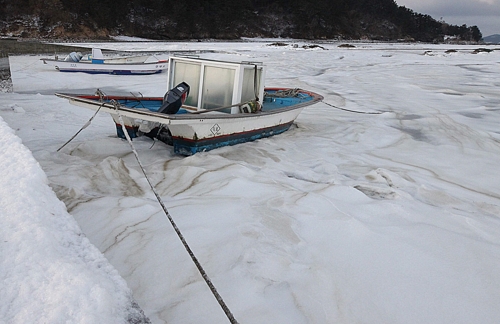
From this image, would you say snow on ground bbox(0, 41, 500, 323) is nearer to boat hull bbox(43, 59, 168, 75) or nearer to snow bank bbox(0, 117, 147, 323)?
snow bank bbox(0, 117, 147, 323)

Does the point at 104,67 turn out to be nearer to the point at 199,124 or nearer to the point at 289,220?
the point at 199,124

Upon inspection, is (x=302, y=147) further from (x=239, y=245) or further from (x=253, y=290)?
(x=253, y=290)

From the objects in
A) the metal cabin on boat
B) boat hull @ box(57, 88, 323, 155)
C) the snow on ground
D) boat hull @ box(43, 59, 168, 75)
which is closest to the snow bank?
the snow on ground

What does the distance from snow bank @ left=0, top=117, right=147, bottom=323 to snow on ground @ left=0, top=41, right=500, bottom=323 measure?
0.02 metres

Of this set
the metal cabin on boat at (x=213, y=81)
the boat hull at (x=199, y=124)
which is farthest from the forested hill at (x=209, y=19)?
the boat hull at (x=199, y=124)

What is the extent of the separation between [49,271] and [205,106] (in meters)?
4.81

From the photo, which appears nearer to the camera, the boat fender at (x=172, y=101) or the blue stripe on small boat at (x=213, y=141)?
the boat fender at (x=172, y=101)

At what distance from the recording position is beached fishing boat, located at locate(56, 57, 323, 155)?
19.5 ft

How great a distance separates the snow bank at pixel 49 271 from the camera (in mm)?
1958

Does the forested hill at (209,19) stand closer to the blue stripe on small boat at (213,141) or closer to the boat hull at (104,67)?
the boat hull at (104,67)

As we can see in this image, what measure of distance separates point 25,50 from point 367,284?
2353 cm

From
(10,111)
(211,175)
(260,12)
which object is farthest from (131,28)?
(211,175)

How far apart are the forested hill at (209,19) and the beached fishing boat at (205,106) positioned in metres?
44.1

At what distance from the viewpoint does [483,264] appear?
347 centimetres
